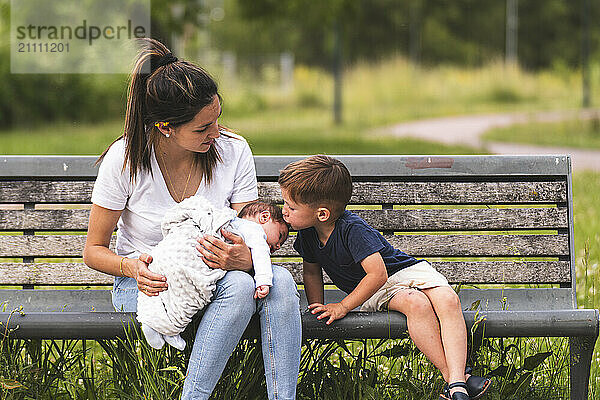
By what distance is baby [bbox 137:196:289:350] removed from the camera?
278cm

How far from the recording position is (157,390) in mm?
2893

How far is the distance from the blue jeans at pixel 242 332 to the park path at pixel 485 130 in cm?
→ 949

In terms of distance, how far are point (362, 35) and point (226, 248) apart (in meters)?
43.4

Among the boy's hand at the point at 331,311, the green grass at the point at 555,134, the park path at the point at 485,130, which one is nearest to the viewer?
the boy's hand at the point at 331,311

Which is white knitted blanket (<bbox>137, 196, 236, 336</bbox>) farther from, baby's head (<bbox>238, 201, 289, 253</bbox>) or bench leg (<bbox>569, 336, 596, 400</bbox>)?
bench leg (<bbox>569, 336, 596, 400</bbox>)

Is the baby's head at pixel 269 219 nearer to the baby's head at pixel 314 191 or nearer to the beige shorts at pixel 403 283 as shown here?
the baby's head at pixel 314 191

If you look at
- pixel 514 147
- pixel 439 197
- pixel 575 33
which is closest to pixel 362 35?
pixel 575 33

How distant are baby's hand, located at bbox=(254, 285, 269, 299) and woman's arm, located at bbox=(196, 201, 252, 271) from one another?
0.39 ft

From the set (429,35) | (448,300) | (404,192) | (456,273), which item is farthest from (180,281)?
(429,35)

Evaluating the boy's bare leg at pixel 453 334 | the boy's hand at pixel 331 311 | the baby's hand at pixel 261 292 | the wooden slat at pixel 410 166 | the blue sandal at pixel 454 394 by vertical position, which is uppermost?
the wooden slat at pixel 410 166

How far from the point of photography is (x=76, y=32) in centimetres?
1928

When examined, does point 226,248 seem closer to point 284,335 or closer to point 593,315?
point 284,335

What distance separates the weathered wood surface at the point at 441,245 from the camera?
3.46 m

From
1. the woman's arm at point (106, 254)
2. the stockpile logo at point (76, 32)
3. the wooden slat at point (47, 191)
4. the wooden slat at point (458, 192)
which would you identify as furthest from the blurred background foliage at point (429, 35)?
the woman's arm at point (106, 254)
